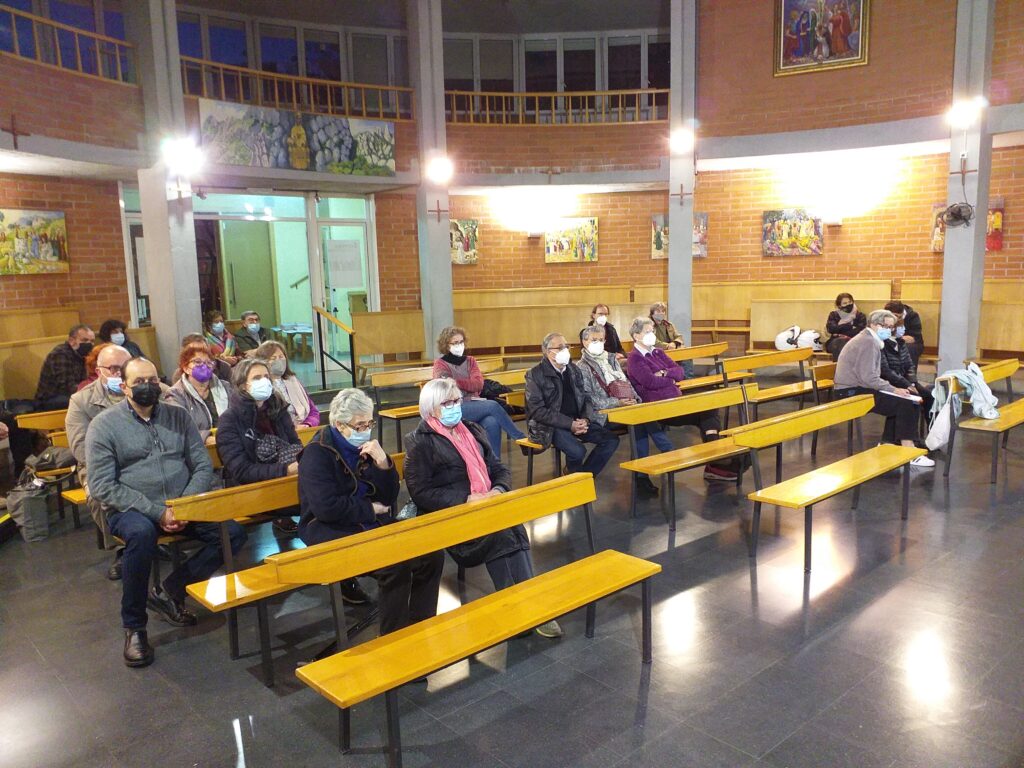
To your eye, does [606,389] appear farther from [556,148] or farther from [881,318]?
[556,148]

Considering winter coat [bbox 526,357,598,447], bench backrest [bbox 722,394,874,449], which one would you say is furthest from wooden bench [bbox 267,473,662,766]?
winter coat [bbox 526,357,598,447]

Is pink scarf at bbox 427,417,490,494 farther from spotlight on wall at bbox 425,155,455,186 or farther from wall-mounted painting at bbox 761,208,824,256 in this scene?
wall-mounted painting at bbox 761,208,824,256

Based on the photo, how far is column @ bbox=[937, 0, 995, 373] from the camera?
37.0 feet

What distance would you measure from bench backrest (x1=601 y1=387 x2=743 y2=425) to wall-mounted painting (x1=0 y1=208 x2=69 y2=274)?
9330 millimetres

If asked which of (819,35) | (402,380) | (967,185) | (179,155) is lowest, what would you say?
(402,380)

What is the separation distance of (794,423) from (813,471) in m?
0.49

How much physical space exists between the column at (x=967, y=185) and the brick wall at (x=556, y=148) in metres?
4.62

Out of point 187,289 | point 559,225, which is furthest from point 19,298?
point 559,225

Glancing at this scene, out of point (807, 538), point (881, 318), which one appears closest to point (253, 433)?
point (807, 538)

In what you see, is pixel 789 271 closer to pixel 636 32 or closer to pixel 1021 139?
pixel 1021 139

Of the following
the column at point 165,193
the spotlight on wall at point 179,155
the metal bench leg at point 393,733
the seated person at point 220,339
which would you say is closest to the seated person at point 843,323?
the seated person at point 220,339

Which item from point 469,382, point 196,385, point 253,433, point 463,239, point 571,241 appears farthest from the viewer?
point 571,241

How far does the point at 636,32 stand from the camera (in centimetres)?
1588

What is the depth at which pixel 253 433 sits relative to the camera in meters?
5.17
